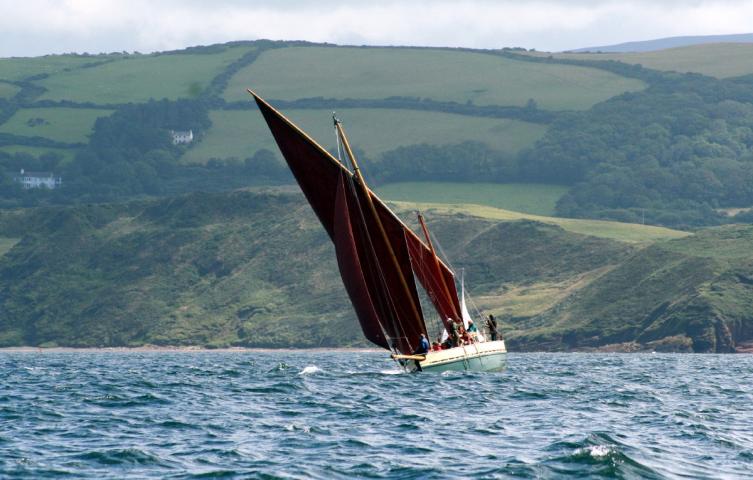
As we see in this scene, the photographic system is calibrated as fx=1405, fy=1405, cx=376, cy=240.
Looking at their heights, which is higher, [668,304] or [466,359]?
[466,359]

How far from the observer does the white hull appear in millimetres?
65562

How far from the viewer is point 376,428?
43.6m

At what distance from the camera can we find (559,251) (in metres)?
185

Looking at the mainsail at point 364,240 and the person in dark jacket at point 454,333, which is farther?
the person in dark jacket at point 454,333

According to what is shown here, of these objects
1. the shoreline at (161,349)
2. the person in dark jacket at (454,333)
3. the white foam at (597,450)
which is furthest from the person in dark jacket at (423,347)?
the shoreline at (161,349)

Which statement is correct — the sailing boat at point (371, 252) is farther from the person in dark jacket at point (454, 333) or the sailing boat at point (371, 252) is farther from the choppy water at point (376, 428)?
the choppy water at point (376, 428)

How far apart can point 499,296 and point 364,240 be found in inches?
4470

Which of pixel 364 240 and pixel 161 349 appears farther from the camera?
pixel 161 349

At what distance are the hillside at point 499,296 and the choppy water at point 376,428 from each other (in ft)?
280

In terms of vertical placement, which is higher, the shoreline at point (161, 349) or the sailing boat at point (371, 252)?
the sailing boat at point (371, 252)

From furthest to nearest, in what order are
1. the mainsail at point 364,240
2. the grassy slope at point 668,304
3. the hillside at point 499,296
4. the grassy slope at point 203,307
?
the grassy slope at point 203,307
the hillside at point 499,296
the grassy slope at point 668,304
the mainsail at point 364,240

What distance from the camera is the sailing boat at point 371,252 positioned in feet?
204

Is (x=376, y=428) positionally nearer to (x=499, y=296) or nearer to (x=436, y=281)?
(x=436, y=281)

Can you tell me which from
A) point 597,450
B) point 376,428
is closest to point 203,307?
point 376,428
